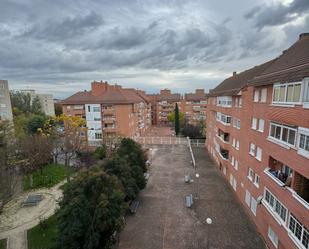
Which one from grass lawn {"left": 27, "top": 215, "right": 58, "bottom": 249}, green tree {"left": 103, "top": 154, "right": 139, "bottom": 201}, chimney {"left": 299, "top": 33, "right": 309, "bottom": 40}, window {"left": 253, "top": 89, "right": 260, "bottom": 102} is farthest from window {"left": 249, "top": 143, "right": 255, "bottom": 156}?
grass lawn {"left": 27, "top": 215, "right": 58, "bottom": 249}

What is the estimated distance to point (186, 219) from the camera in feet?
53.9

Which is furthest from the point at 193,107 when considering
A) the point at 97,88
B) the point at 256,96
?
the point at 256,96

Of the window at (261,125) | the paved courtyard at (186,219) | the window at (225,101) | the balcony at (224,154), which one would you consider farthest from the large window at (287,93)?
the balcony at (224,154)

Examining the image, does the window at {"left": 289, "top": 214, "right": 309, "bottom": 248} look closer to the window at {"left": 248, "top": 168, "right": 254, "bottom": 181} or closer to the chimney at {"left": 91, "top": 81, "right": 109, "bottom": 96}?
the window at {"left": 248, "top": 168, "right": 254, "bottom": 181}

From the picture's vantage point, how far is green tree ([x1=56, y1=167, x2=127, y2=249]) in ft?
34.4

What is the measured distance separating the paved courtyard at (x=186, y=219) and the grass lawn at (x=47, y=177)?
532 inches

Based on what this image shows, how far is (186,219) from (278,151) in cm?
973

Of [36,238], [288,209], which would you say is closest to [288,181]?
[288,209]

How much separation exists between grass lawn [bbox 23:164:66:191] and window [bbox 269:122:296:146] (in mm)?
26288

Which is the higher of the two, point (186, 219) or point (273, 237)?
point (273, 237)

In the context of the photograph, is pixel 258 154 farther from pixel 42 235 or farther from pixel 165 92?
pixel 165 92

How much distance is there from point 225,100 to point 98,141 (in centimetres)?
2798

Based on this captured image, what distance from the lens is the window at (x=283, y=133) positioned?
10.2 m

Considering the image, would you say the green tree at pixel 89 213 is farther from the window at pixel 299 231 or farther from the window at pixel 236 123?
the window at pixel 236 123
